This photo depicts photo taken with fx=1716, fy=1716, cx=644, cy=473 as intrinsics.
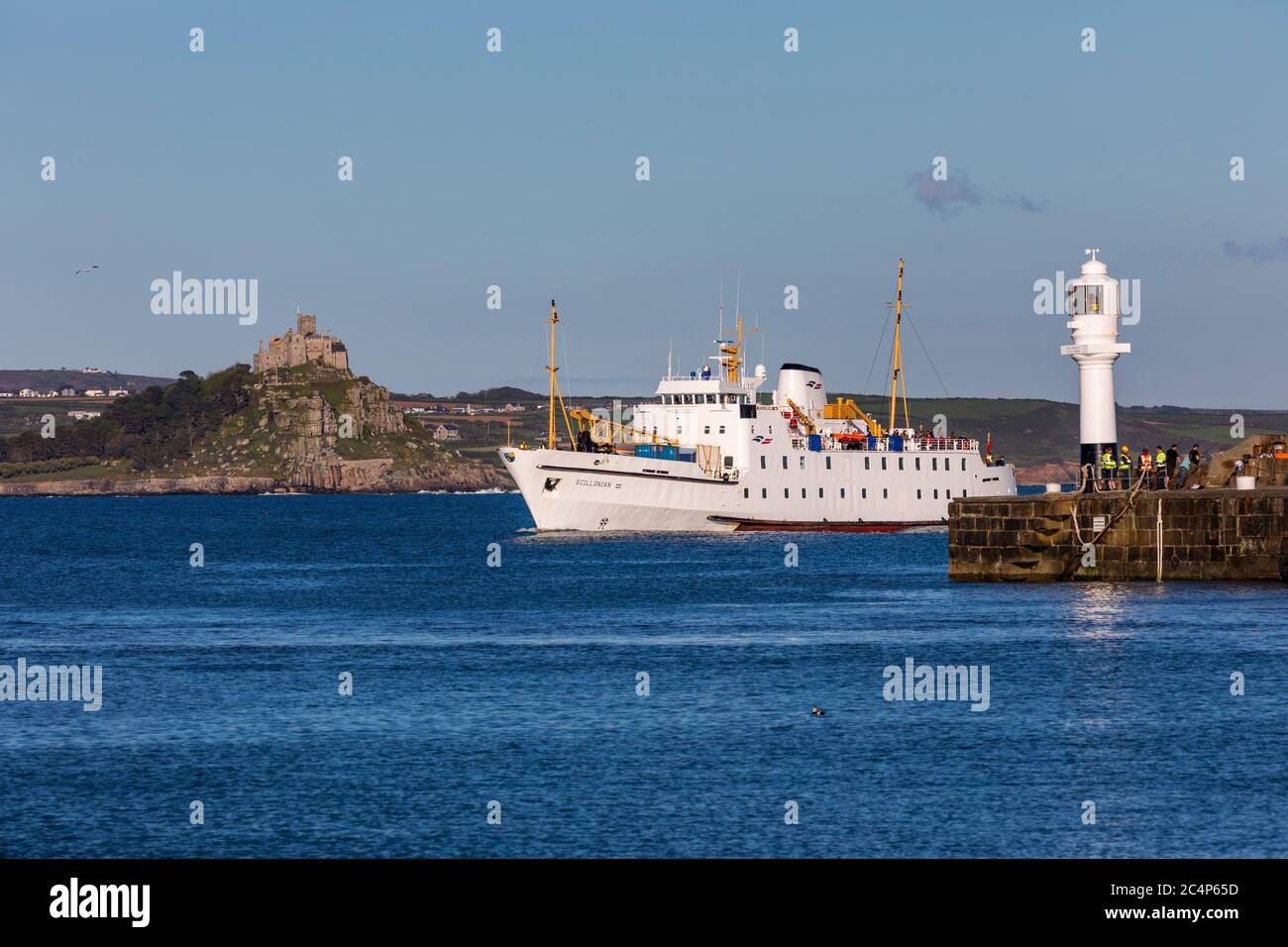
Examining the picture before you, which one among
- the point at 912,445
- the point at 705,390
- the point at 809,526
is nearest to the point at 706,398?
the point at 705,390

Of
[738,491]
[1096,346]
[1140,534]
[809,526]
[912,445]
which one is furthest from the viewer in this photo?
[912,445]

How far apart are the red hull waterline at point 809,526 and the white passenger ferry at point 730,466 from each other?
0.18ft

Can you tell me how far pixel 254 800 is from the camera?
22.9 metres

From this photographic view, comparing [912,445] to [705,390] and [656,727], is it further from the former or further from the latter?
[656,727]

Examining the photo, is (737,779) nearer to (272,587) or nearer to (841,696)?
(841,696)

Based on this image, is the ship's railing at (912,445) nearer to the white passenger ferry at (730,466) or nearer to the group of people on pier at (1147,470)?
the white passenger ferry at (730,466)

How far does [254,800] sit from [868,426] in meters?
76.2

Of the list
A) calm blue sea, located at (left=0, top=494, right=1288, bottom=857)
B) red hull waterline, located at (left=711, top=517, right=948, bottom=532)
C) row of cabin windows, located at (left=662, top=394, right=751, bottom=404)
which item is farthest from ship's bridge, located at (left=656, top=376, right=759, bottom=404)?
calm blue sea, located at (left=0, top=494, right=1288, bottom=857)

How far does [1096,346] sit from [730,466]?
119ft

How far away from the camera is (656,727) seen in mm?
28438

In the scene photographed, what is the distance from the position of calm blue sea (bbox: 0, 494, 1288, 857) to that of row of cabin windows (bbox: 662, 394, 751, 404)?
3351 cm

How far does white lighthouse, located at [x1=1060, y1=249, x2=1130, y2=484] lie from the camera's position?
5512 centimetres

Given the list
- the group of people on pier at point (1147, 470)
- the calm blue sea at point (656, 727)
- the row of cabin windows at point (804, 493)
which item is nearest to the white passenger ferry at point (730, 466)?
the row of cabin windows at point (804, 493)
